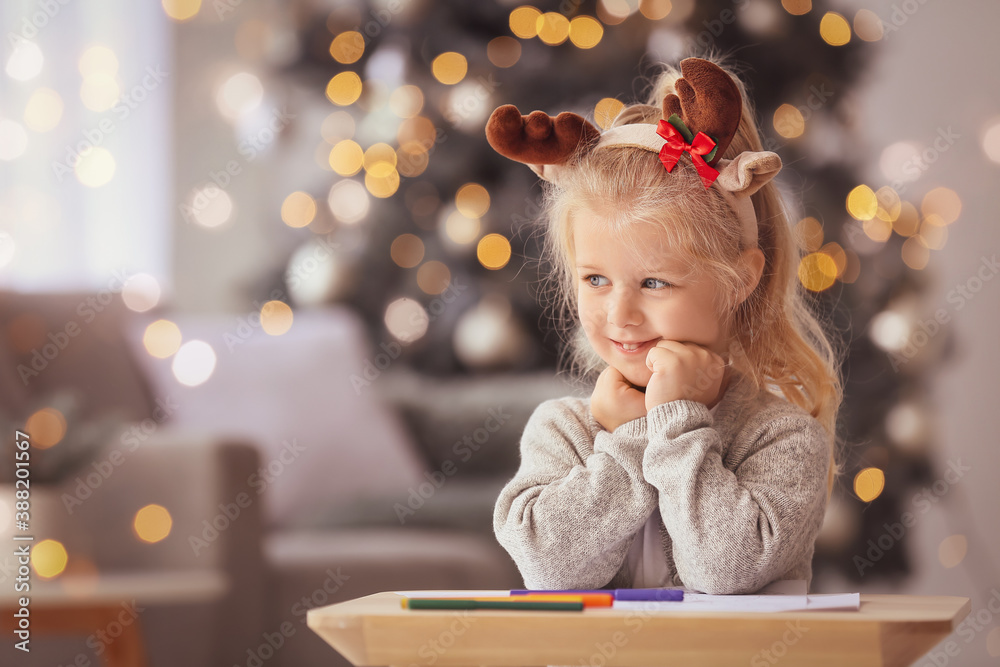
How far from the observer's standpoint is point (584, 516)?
26.7 inches

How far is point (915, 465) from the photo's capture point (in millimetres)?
1790

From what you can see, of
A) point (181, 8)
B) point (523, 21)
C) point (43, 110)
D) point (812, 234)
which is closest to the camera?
point (812, 234)

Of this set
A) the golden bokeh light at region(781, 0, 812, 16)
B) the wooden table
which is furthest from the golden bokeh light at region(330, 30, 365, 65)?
the wooden table

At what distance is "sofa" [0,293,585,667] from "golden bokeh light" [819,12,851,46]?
87 centimetres

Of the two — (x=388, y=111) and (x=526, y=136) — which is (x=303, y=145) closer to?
(x=388, y=111)

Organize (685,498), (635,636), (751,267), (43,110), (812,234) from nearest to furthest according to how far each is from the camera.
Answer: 1. (635,636)
2. (685,498)
3. (751,267)
4. (812,234)
5. (43,110)

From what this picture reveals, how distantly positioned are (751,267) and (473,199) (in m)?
1.19

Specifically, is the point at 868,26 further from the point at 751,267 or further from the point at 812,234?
the point at 751,267

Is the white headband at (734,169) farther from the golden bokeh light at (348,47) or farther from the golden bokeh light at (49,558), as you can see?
the golden bokeh light at (49,558)

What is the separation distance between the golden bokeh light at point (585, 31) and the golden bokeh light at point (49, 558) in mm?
1456

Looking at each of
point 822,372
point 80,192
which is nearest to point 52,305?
point 80,192

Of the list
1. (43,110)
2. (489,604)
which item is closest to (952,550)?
(489,604)

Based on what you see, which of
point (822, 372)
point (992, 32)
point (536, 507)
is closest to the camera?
point (536, 507)

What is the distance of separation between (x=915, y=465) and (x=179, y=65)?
202 cm
